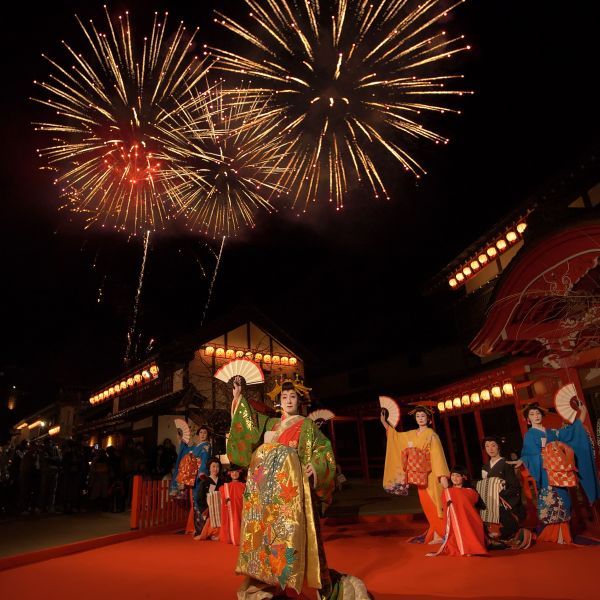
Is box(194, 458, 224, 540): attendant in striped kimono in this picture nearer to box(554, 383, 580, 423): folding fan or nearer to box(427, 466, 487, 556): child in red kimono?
box(427, 466, 487, 556): child in red kimono

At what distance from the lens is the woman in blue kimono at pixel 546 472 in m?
5.45

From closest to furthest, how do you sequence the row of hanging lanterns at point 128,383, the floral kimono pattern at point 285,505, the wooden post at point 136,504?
the floral kimono pattern at point 285,505
the wooden post at point 136,504
the row of hanging lanterns at point 128,383

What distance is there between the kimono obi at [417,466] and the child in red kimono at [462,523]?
62 cm

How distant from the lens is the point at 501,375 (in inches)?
419

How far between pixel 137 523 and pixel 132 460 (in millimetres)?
4257

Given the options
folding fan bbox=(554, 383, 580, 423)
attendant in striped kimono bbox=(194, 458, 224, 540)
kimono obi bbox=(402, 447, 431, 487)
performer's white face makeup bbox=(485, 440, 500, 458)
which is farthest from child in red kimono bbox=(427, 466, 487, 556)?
attendant in striped kimono bbox=(194, 458, 224, 540)

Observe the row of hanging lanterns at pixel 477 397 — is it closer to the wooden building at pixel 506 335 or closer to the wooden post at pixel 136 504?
the wooden building at pixel 506 335

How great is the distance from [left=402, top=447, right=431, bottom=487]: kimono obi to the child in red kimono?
622mm

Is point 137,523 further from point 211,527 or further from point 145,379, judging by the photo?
point 145,379

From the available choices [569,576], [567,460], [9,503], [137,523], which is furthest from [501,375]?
[9,503]

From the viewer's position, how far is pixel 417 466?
19.8ft

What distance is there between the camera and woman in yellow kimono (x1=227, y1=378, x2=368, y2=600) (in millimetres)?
3230

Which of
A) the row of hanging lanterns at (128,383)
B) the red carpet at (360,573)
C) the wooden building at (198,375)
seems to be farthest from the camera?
the row of hanging lanterns at (128,383)

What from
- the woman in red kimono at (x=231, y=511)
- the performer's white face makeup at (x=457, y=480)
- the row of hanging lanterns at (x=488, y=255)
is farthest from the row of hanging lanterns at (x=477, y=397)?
the woman in red kimono at (x=231, y=511)
